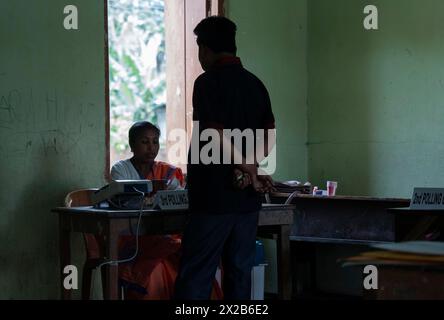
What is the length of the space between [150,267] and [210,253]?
35.2 inches

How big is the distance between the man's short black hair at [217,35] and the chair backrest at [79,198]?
158cm

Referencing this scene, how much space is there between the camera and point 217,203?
12.5ft

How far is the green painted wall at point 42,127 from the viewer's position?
197 inches

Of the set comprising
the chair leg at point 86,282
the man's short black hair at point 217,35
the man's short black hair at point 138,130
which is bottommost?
the chair leg at point 86,282

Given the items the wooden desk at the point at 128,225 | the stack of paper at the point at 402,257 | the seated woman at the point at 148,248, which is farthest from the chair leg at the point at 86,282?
the stack of paper at the point at 402,257

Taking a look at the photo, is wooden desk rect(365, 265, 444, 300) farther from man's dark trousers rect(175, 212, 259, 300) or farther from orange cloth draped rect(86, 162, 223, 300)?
orange cloth draped rect(86, 162, 223, 300)

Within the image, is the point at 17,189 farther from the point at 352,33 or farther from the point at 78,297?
the point at 352,33

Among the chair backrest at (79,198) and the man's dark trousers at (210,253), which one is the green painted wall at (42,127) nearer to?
the chair backrest at (79,198)

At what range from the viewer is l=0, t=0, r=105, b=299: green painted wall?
500 centimetres

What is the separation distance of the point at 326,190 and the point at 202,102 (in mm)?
2949

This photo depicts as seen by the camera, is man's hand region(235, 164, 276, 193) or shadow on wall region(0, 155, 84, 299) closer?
man's hand region(235, 164, 276, 193)

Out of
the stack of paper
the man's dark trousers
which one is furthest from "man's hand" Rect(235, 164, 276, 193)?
the stack of paper

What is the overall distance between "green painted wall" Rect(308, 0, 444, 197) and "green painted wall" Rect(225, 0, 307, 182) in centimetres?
9

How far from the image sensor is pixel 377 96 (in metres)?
6.37
